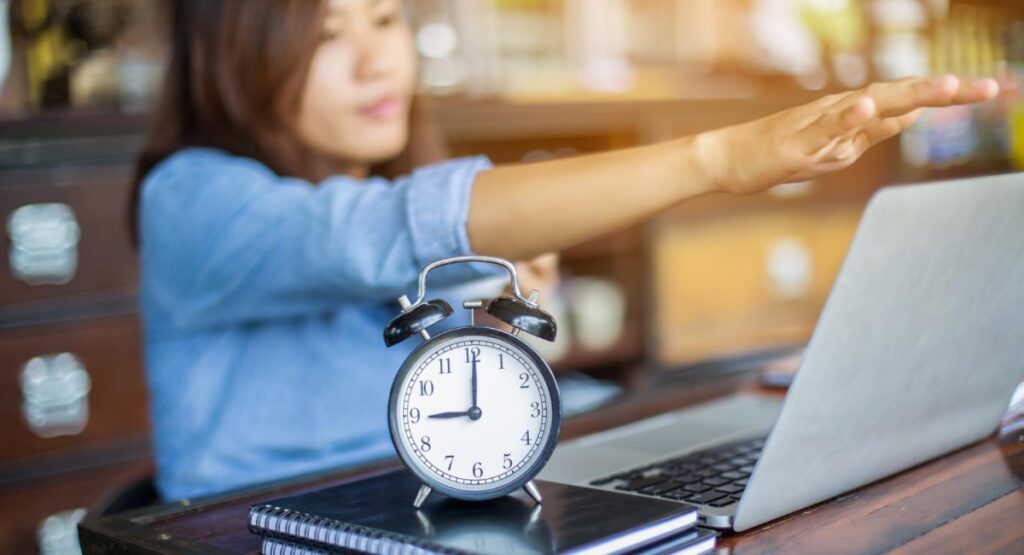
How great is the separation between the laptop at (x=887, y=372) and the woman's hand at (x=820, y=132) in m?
0.06

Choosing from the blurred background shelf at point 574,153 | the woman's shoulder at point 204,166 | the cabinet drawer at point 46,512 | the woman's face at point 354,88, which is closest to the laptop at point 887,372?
the blurred background shelf at point 574,153

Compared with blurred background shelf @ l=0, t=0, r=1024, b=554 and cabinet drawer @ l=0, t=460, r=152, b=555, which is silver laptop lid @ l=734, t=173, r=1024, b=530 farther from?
cabinet drawer @ l=0, t=460, r=152, b=555

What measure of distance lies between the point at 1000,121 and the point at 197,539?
4.53 meters

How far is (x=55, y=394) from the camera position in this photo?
100.0 inches

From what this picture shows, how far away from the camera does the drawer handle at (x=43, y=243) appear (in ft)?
8.13

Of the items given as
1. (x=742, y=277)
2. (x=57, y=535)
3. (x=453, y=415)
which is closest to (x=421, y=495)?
(x=453, y=415)

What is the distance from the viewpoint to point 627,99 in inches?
141

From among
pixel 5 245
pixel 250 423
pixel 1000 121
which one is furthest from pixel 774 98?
pixel 250 423

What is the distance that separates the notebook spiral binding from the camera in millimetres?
712

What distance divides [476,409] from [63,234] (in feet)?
6.49

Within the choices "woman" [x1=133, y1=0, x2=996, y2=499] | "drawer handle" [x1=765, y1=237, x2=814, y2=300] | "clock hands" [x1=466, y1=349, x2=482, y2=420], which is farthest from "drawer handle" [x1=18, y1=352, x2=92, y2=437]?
→ "drawer handle" [x1=765, y1=237, x2=814, y2=300]

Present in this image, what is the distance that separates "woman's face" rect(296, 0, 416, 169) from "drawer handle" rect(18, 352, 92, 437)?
4.00ft

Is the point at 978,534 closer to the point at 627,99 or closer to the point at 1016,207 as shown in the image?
the point at 1016,207

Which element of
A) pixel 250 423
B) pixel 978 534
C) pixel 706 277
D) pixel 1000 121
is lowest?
pixel 978 534
